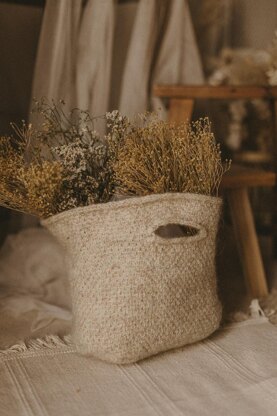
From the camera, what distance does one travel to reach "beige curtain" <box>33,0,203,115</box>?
1435mm

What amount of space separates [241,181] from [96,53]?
55cm

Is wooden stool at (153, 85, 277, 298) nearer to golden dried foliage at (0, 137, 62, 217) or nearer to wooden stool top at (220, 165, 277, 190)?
wooden stool top at (220, 165, 277, 190)

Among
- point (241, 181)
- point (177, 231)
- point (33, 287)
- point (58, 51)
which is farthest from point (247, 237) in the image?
point (58, 51)

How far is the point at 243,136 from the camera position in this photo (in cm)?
222

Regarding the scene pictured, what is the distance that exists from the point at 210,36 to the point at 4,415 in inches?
84.1

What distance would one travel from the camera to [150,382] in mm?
1028

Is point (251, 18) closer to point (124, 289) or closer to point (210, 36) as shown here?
point (210, 36)

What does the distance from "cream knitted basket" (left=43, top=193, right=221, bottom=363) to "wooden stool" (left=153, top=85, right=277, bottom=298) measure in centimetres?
39

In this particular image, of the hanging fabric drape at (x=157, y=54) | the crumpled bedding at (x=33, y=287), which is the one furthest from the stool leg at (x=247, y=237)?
the crumpled bedding at (x=33, y=287)

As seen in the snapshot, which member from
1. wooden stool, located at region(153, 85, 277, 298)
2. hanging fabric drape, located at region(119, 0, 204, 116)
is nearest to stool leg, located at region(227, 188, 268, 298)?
wooden stool, located at region(153, 85, 277, 298)

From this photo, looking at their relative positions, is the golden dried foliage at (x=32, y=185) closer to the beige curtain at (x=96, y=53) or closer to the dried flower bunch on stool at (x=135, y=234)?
the dried flower bunch on stool at (x=135, y=234)

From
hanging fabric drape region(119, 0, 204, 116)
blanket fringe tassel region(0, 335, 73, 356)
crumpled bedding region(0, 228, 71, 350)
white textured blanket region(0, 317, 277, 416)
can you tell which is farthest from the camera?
hanging fabric drape region(119, 0, 204, 116)

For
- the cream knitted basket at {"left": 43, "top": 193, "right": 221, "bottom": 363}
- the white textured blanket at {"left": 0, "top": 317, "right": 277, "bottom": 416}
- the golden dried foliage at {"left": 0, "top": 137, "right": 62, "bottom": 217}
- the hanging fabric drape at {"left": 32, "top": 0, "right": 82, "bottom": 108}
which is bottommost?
the white textured blanket at {"left": 0, "top": 317, "right": 277, "bottom": 416}

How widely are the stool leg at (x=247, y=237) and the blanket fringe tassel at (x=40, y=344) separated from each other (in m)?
0.58
